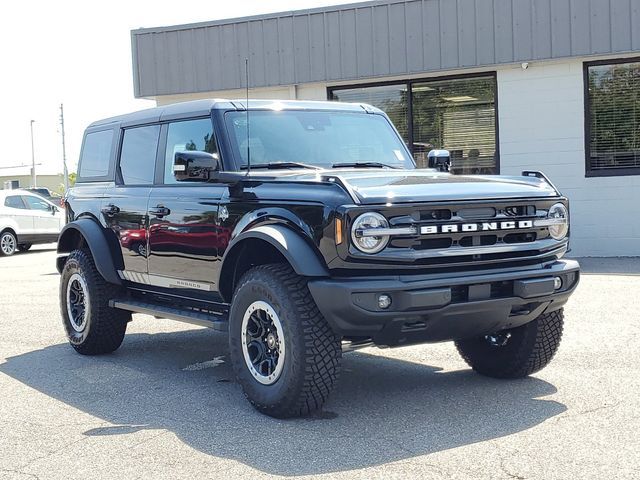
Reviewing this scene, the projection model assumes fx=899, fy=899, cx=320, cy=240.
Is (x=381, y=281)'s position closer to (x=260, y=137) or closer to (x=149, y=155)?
(x=260, y=137)

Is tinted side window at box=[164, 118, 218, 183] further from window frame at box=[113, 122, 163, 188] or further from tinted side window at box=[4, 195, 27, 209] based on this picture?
tinted side window at box=[4, 195, 27, 209]

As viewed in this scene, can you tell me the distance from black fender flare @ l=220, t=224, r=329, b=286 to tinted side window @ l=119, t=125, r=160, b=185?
1934 millimetres

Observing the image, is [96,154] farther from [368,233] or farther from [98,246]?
[368,233]

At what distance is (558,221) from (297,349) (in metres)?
1.91

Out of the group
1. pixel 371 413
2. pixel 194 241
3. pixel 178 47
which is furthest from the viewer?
pixel 178 47

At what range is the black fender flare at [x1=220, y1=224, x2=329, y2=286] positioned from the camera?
514 centimetres

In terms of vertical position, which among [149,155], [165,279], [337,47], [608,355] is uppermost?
[337,47]

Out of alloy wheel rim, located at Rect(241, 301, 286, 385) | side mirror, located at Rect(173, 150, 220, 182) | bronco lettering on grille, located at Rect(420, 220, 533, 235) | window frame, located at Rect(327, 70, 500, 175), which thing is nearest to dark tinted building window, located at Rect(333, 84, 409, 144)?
window frame, located at Rect(327, 70, 500, 175)

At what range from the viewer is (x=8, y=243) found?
2138 centimetres

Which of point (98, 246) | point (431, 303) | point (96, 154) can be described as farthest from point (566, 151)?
point (431, 303)

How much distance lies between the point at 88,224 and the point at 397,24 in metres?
9.45

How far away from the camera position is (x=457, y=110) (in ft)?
51.6

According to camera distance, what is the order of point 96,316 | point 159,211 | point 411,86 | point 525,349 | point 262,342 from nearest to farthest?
point 262,342, point 525,349, point 159,211, point 96,316, point 411,86

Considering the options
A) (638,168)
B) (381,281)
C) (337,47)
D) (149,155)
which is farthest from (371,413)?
(337,47)
